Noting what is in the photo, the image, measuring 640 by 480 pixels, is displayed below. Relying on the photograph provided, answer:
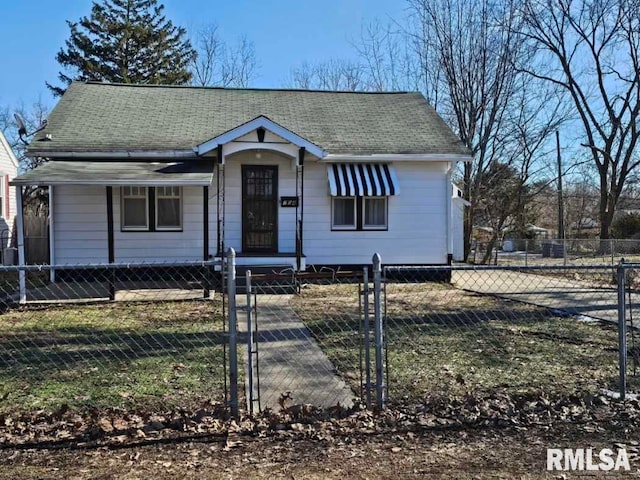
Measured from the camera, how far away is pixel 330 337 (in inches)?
291

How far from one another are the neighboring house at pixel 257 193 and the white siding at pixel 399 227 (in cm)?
3

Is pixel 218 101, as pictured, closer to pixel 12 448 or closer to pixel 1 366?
pixel 1 366

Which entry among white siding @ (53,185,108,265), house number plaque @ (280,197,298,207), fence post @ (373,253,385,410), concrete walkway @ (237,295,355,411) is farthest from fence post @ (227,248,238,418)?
white siding @ (53,185,108,265)

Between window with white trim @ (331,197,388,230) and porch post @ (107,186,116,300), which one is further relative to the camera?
window with white trim @ (331,197,388,230)

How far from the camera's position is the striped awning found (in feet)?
44.9

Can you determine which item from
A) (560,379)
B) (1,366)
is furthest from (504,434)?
(1,366)

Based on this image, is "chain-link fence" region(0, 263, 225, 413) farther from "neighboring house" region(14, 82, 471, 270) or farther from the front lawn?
"neighboring house" region(14, 82, 471, 270)

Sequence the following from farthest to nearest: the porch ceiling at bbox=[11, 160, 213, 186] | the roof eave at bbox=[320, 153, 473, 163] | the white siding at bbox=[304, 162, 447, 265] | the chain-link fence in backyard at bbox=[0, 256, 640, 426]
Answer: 1. the white siding at bbox=[304, 162, 447, 265]
2. the roof eave at bbox=[320, 153, 473, 163]
3. the porch ceiling at bbox=[11, 160, 213, 186]
4. the chain-link fence in backyard at bbox=[0, 256, 640, 426]

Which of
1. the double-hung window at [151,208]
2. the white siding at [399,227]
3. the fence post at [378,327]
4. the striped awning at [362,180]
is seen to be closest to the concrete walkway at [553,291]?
the white siding at [399,227]

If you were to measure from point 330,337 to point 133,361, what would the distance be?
2.66 m

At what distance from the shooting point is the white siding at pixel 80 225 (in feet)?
43.9

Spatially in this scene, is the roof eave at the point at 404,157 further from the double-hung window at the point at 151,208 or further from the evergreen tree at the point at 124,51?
the evergreen tree at the point at 124,51

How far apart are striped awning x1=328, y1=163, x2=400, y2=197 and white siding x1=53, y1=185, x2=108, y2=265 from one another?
19.8 ft

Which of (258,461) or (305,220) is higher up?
(305,220)
